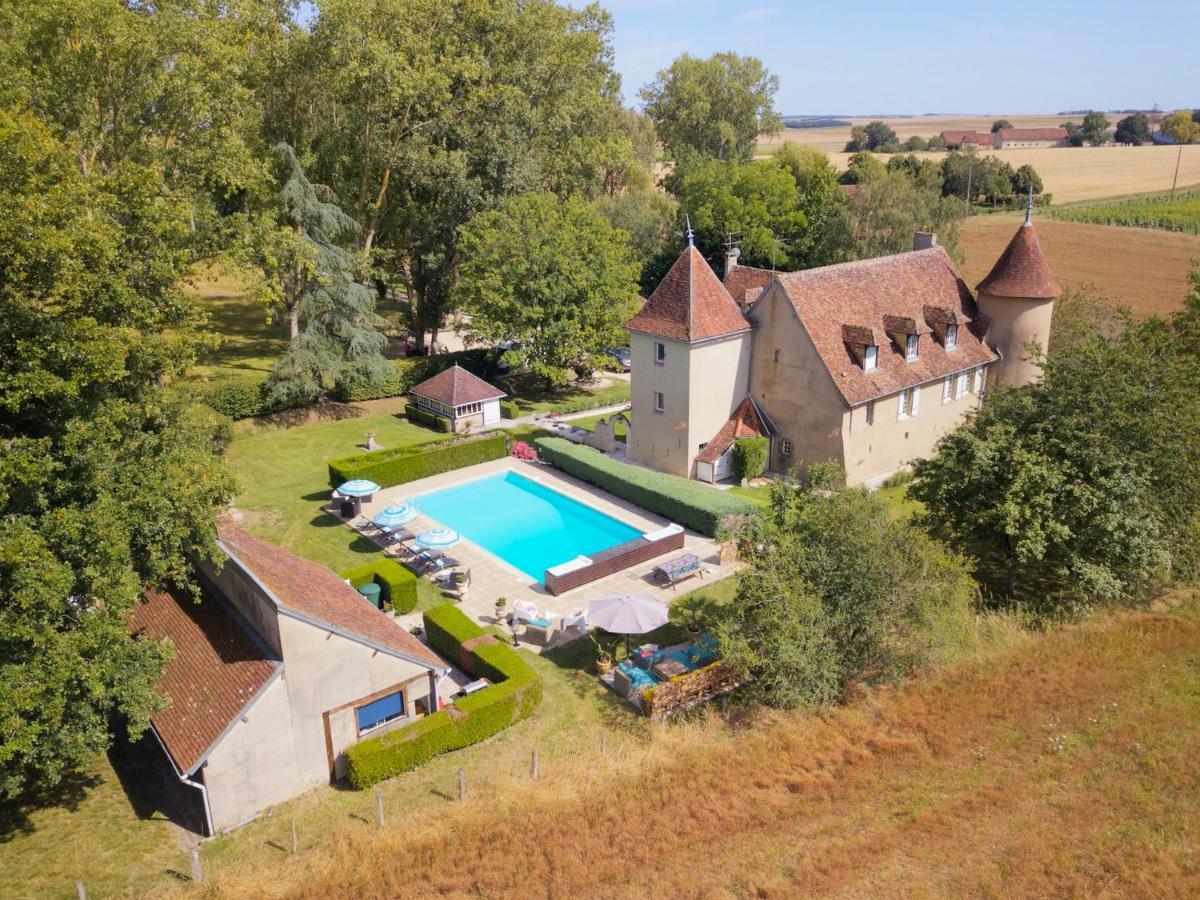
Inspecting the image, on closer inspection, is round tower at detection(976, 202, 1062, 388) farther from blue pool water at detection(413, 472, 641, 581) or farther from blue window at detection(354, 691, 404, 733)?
blue window at detection(354, 691, 404, 733)

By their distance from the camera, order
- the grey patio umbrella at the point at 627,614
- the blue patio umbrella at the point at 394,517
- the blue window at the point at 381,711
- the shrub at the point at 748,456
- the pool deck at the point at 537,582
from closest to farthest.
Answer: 1. the blue window at the point at 381,711
2. the grey patio umbrella at the point at 627,614
3. the pool deck at the point at 537,582
4. the blue patio umbrella at the point at 394,517
5. the shrub at the point at 748,456

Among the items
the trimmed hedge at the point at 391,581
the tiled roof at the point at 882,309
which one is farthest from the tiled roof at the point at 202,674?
the tiled roof at the point at 882,309

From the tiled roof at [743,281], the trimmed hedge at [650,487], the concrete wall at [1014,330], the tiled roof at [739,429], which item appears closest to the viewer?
the trimmed hedge at [650,487]

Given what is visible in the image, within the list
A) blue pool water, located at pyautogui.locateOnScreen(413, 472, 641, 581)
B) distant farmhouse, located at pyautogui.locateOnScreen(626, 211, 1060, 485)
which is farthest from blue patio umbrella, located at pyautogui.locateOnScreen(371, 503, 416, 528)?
distant farmhouse, located at pyautogui.locateOnScreen(626, 211, 1060, 485)

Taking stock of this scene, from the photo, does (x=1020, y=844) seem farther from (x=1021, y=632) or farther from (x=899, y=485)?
(x=899, y=485)

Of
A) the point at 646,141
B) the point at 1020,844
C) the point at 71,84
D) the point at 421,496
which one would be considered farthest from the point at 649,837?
the point at 646,141

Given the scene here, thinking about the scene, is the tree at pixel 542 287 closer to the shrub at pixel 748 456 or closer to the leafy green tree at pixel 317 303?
the leafy green tree at pixel 317 303
